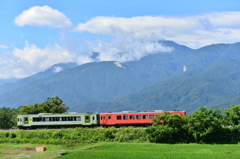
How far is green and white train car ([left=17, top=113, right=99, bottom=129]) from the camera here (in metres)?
67.8

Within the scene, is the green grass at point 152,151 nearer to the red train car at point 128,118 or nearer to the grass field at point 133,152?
the grass field at point 133,152

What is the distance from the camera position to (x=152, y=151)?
46.1m

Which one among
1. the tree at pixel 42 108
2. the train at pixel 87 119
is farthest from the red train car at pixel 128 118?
the tree at pixel 42 108

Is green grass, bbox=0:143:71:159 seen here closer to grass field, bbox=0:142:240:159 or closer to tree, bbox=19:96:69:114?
grass field, bbox=0:142:240:159

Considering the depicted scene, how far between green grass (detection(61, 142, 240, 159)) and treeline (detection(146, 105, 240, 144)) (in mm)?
2746

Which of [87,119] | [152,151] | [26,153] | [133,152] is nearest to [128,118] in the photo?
[87,119]

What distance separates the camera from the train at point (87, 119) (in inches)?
2552

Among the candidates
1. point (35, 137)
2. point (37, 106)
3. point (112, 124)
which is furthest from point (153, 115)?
point (37, 106)

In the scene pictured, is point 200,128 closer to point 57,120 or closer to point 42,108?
point 57,120

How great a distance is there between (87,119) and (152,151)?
937 inches

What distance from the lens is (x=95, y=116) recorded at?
67.8 meters

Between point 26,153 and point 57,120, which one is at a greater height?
point 57,120

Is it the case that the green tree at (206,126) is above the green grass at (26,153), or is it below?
above

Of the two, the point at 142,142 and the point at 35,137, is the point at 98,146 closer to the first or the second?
the point at 142,142
